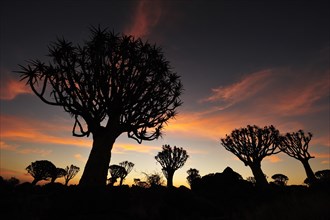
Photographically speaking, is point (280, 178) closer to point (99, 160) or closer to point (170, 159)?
point (170, 159)

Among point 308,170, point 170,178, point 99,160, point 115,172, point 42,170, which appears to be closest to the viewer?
point 99,160

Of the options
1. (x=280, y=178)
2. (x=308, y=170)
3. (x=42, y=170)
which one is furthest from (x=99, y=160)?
(x=280, y=178)

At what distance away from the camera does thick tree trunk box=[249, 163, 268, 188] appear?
16.7m

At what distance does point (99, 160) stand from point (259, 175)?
597 inches

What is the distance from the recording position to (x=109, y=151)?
25.4ft

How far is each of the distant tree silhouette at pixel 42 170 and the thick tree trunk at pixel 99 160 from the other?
3285 cm

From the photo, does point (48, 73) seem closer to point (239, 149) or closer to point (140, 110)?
point (140, 110)

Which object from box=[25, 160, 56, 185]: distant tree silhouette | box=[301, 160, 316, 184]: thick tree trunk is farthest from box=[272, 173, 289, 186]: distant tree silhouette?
box=[25, 160, 56, 185]: distant tree silhouette

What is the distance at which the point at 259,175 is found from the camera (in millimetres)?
17031

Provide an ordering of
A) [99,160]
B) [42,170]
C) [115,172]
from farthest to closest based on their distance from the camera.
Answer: [115,172]
[42,170]
[99,160]

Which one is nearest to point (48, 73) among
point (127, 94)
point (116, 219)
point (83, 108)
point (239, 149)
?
point (83, 108)

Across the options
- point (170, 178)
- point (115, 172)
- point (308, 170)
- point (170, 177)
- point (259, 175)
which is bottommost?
point (259, 175)

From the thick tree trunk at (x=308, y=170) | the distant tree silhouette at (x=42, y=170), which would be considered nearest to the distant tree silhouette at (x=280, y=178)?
the thick tree trunk at (x=308, y=170)

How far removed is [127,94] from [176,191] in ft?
14.6
